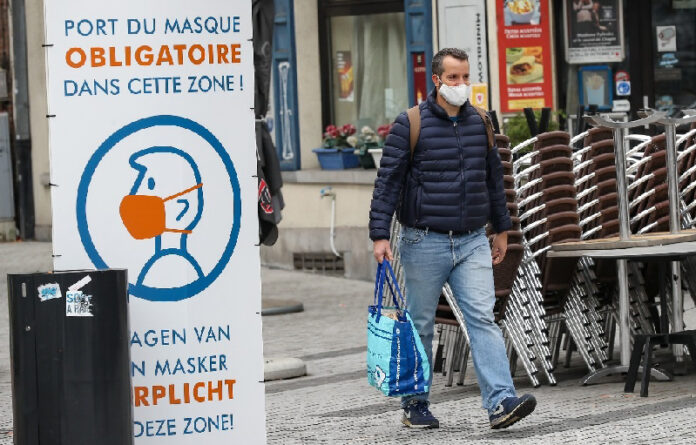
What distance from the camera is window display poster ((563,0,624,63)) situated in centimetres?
1568

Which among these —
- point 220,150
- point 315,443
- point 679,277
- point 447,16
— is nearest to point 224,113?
point 220,150

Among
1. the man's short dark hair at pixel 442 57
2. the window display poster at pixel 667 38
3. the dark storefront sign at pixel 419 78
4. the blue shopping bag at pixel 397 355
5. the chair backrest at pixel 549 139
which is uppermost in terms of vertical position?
the window display poster at pixel 667 38

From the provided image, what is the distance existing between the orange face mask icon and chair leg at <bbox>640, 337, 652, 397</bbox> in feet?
11.5

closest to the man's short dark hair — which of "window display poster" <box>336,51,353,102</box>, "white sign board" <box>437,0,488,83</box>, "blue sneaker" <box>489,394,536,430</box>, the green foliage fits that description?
"blue sneaker" <box>489,394,536,430</box>

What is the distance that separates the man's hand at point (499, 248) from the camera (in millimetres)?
8430

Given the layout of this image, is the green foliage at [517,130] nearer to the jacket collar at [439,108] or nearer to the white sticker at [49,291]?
the jacket collar at [439,108]

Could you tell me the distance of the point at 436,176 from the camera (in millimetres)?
8133

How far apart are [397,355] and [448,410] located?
38.4 inches

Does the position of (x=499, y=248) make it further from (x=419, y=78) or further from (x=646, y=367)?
(x=419, y=78)

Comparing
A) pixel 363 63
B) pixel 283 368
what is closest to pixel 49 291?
pixel 283 368

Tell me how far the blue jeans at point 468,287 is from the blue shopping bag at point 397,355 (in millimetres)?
209

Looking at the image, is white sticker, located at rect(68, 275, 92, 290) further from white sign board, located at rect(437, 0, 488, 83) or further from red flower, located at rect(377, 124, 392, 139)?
red flower, located at rect(377, 124, 392, 139)

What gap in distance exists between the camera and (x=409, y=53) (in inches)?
657

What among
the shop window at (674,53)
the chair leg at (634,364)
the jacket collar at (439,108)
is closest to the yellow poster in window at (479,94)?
the shop window at (674,53)
